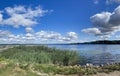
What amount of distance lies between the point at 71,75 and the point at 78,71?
1.38m

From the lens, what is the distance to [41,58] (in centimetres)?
2866

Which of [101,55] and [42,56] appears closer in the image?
[42,56]

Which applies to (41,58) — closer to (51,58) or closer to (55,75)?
(51,58)

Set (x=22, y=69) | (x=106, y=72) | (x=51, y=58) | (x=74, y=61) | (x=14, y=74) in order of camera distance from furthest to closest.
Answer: (x=74, y=61)
(x=51, y=58)
(x=106, y=72)
(x=22, y=69)
(x=14, y=74)

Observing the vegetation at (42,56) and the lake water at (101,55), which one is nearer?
the vegetation at (42,56)

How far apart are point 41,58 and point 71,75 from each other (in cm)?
1137

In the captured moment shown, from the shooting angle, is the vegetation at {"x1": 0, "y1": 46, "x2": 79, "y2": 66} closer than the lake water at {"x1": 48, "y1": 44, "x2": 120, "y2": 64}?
Yes

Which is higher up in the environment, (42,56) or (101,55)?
(42,56)

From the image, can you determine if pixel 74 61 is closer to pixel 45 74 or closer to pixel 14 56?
pixel 14 56

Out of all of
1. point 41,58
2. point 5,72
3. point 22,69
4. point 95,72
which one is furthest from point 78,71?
point 41,58

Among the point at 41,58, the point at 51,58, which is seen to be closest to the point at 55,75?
the point at 41,58

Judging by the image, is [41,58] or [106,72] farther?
[41,58]

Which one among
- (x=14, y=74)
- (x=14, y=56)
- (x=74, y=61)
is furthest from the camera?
(x=74, y=61)

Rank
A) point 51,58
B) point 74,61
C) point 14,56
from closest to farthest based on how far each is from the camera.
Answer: point 14,56 → point 51,58 → point 74,61
